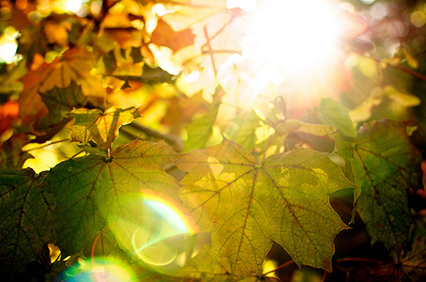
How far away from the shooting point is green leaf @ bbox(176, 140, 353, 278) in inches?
32.8

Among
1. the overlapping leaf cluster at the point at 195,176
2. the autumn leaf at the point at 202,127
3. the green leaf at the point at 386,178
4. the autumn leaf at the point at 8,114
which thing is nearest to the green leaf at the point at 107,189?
the overlapping leaf cluster at the point at 195,176

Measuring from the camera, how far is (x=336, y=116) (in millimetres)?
1514

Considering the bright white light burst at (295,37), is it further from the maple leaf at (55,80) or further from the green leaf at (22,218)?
the green leaf at (22,218)

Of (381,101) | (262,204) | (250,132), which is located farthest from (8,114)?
(381,101)

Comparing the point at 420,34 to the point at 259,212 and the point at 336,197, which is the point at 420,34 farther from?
the point at 259,212

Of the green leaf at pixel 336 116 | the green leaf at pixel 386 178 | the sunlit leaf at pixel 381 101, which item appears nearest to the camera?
the green leaf at pixel 386 178

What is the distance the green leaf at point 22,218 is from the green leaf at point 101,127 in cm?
21

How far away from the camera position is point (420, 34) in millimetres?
5754

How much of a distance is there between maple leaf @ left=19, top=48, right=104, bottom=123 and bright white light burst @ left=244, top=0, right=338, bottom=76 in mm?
860

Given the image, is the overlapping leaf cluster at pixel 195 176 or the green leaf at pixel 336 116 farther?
the green leaf at pixel 336 116

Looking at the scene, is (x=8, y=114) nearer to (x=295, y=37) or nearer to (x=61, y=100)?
(x=61, y=100)

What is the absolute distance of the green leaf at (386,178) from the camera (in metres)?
0.99

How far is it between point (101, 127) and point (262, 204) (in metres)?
0.58

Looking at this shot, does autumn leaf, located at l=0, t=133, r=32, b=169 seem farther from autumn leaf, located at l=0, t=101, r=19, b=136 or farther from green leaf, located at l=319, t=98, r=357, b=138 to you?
green leaf, located at l=319, t=98, r=357, b=138
